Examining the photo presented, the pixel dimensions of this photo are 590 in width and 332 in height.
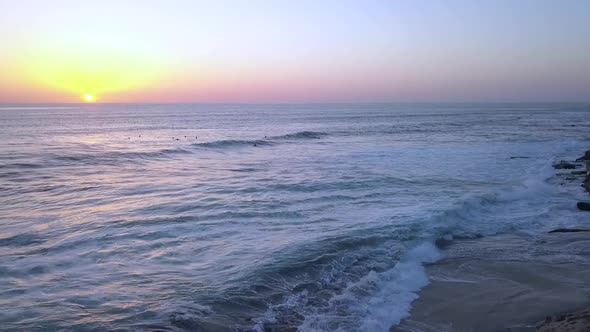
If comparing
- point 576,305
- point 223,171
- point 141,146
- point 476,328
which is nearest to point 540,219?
point 576,305

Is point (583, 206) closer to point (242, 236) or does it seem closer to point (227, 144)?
point (242, 236)

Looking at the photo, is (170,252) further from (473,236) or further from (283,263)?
(473,236)

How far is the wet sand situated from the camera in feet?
21.4

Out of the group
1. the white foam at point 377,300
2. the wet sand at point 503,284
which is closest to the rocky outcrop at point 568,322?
the wet sand at point 503,284

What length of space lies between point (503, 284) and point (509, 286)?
4.4 inches

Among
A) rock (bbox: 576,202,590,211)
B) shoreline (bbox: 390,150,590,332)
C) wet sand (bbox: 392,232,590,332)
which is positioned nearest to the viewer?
shoreline (bbox: 390,150,590,332)

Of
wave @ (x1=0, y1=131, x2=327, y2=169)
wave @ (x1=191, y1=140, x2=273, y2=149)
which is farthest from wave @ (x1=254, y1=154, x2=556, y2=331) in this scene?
wave @ (x1=191, y1=140, x2=273, y2=149)

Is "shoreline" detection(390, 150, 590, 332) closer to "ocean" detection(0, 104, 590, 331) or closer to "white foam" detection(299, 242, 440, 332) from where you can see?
"white foam" detection(299, 242, 440, 332)

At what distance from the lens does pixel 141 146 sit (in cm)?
3625

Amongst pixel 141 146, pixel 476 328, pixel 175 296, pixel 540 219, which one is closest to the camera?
pixel 476 328

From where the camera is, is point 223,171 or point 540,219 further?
point 223,171

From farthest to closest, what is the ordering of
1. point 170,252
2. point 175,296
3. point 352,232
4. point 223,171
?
point 223,171, point 352,232, point 170,252, point 175,296

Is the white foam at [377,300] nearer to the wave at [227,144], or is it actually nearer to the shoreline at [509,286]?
the shoreline at [509,286]

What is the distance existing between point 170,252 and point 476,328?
621 centimetres
